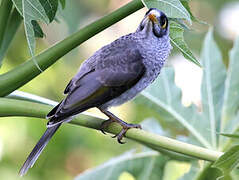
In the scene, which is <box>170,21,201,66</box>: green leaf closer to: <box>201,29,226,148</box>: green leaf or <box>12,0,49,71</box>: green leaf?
<box>12,0,49,71</box>: green leaf

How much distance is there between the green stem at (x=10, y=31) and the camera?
2246mm

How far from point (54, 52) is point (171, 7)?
0.50 m

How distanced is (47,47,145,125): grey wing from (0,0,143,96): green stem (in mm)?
362

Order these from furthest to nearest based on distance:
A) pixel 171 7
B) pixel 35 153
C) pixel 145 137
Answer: pixel 35 153
pixel 145 137
pixel 171 7

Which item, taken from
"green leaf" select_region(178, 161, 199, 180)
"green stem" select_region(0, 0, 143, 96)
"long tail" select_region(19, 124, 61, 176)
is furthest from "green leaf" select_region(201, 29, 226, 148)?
"green stem" select_region(0, 0, 143, 96)

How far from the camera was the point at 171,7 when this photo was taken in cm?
191

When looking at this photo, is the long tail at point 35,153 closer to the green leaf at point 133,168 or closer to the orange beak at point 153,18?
the green leaf at point 133,168

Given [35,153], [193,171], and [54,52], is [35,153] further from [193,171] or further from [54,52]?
[193,171]

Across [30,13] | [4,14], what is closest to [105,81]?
[4,14]

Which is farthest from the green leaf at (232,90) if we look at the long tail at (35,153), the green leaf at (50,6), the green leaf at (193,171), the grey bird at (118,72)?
the green leaf at (50,6)

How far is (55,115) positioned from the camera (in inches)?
92.0

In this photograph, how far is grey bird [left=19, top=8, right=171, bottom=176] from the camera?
8.52 feet

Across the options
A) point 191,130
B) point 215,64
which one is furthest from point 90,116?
point 215,64

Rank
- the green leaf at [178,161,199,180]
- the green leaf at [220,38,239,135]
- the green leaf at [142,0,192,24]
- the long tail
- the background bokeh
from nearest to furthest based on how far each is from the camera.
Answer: the green leaf at [142,0,192,24] < the long tail < the green leaf at [178,161,199,180] < the green leaf at [220,38,239,135] < the background bokeh
